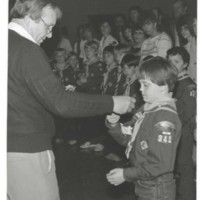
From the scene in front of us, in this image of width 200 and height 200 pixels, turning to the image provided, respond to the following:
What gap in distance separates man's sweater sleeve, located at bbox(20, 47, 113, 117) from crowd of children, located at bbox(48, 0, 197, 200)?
0.25 meters

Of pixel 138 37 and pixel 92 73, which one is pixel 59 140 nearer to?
pixel 92 73

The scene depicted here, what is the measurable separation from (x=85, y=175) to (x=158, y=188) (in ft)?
5.26

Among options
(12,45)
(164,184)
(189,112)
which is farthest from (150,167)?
(189,112)

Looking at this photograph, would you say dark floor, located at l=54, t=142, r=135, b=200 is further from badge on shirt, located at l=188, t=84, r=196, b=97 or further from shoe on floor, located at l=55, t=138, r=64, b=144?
badge on shirt, located at l=188, t=84, r=196, b=97

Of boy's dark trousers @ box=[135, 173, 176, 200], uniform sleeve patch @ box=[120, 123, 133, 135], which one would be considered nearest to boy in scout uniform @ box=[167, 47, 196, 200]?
uniform sleeve patch @ box=[120, 123, 133, 135]

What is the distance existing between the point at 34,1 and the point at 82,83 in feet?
9.91

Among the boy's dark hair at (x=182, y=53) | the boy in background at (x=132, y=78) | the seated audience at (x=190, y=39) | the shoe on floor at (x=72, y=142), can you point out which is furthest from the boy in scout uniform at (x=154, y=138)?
the shoe on floor at (x=72, y=142)

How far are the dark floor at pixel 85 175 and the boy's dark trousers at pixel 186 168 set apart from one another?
14.0 inches

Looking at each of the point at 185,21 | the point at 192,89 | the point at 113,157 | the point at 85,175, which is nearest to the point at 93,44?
the point at 185,21

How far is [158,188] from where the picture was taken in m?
1.62

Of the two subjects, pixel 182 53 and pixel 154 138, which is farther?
pixel 182 53

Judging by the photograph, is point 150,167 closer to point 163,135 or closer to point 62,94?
point 163,135

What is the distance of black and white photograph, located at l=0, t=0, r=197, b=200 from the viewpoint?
4.84ft

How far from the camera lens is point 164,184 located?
5.32 feet
